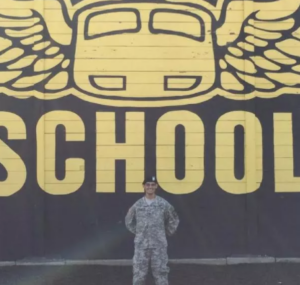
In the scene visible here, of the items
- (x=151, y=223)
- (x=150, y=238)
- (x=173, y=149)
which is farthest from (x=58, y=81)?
(x=150, y=238)

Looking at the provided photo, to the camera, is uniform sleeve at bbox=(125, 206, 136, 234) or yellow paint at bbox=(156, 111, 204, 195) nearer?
uniform sleeve at bbox=(125, 206, 136, 234)

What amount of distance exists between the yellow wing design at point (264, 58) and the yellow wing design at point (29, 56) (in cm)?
243

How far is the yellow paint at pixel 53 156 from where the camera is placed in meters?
7.79

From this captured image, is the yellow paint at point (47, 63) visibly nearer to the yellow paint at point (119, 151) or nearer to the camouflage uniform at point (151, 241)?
the yellow paint at point (119, 151)

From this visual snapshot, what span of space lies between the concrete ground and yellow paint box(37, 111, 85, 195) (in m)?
1.15

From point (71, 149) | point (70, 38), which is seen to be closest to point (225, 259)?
point (71, 149)

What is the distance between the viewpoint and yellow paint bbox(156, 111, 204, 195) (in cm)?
786

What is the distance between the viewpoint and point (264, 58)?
313 inches

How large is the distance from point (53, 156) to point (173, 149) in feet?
5.79

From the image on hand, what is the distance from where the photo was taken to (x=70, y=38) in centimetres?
788

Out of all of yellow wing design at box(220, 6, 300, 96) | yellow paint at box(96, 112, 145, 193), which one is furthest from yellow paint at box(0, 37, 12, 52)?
yellow wing design at box(220, 6, 300, 96)

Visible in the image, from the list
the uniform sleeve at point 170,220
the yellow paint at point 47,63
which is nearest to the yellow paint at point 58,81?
the yellow paint at point 47,63

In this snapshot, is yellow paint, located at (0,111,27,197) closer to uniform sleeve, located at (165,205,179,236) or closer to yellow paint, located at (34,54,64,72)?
yellow paint, located at (34,54,64,72)

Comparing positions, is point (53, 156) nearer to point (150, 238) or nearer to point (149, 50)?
point (149, 50)
